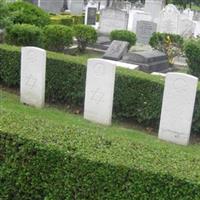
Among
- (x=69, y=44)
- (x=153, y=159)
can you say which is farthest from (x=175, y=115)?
(x=69, y=44)

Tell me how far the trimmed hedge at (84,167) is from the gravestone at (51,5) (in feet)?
63.4

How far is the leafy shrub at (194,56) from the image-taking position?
33.7 ft

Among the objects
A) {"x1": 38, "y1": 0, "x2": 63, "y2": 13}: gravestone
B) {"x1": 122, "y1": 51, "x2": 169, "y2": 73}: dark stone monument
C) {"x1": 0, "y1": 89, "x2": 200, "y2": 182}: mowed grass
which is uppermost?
{"x1": 38, "y1": 0, "x2": 63, "y2": 13}: gravestone

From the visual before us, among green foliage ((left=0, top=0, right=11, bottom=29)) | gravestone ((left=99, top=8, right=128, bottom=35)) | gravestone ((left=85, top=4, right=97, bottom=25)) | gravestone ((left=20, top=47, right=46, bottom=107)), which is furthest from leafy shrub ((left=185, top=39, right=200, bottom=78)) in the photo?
gravestone ((left=85, top=4, right=97, bottom=25))

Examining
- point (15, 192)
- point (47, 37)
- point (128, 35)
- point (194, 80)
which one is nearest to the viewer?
point (15, 192)

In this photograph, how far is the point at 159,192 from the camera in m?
3.25

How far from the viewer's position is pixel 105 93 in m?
7.11

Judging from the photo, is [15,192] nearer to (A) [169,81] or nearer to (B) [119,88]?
(A) [169,81]

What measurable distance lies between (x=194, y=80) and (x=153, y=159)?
3.20 m

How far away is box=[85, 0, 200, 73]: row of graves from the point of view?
1162cm

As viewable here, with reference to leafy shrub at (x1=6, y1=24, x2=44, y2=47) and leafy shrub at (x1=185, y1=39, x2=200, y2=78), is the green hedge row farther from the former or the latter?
leafy shrub at (x1=185, y1=39, x2=200, y2=78)

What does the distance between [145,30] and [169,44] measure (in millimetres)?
3959

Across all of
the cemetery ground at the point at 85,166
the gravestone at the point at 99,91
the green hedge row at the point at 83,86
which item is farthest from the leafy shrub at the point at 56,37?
the cemetery ground at the point at 85,166

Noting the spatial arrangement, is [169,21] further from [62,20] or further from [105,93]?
[105,93]
